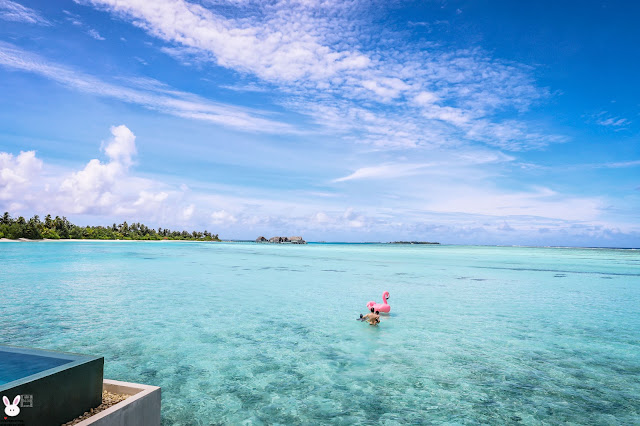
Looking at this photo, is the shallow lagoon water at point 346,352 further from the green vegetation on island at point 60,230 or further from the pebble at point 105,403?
the green vegetation on island at point 60,230

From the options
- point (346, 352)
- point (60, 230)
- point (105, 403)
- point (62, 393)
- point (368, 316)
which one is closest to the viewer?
point (62, 393)

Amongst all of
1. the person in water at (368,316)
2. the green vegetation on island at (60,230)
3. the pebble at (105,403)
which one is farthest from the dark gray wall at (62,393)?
the green vegetation on island at (60,230)

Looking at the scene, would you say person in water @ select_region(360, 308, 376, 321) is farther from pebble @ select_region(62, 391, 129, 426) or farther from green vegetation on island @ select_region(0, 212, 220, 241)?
green vegetation on island @ select_region(0, 212, 220, 241)

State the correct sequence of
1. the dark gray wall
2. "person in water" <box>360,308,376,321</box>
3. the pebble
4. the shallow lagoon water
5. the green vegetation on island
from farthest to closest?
the green vegetation on island < "person in water" <box>360,308,376,321</box> < the shallow lagoon water < the pebble < the dark gray wall

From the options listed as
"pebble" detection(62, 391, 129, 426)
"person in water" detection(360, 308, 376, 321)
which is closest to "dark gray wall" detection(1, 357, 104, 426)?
"pebble" detection(62, 391, 129, 426)

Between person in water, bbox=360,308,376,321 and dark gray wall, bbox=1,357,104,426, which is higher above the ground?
dark gray wall, bbox=1,357,104,426

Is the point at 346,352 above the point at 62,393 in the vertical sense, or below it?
below

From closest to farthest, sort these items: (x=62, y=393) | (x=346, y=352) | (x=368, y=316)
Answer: (x=62, y=393) < (x=346, y=352) < (x=368, y=316)

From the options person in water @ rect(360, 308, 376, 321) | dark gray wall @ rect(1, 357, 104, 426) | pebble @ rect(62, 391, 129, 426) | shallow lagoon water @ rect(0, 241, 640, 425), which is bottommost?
shallow lagoon water @ rect(0, 241, 640, 425)

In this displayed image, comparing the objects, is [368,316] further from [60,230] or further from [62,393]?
[60,230]

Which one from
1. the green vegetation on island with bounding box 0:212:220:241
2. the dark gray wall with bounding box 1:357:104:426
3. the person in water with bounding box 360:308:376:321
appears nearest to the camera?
the dark gray wall with bounding box 1:357:104:426

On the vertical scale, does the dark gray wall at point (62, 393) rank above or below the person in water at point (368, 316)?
above

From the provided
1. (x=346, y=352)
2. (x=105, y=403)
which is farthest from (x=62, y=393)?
(x=346, y=352)

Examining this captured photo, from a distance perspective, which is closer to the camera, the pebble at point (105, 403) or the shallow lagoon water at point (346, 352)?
the pebble at point (105, 403)
